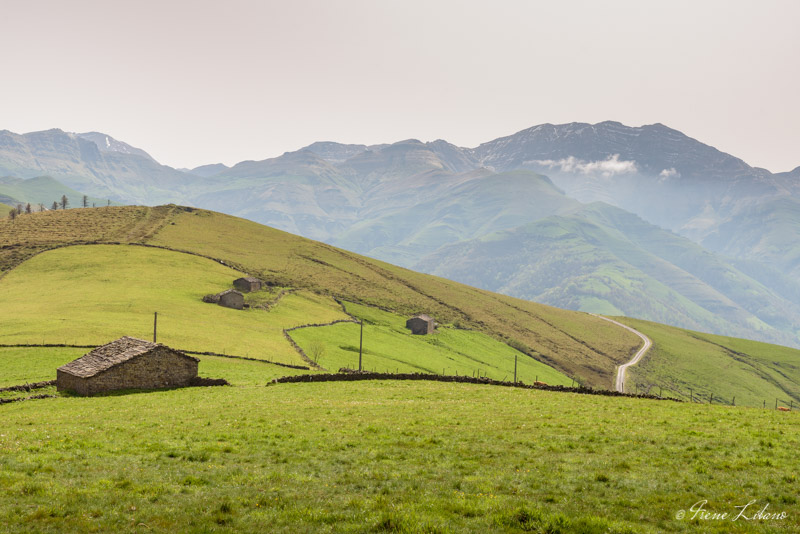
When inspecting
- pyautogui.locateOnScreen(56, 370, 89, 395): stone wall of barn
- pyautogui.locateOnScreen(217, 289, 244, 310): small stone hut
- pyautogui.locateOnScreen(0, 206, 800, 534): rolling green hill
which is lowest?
pyautogui.locateOnScreen(217, 289, 244, 310): small stone hut

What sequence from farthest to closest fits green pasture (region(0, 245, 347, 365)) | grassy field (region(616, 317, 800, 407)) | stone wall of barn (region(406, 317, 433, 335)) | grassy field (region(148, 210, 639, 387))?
grassy field (region(148, 210, 639, 387))
grassy field (region(616, 317, 800, 407))
stone wall of barn (region(406, 317, 433, 335))
green pasture (region(0, 245, 347, 365))

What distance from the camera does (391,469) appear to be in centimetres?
1992

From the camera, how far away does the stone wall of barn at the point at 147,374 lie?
4525 cm

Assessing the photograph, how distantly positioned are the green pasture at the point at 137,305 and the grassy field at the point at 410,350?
6.78 meters

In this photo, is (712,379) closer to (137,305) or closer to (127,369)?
(137,305)

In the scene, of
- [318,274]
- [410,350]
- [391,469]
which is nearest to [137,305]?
[410,350]

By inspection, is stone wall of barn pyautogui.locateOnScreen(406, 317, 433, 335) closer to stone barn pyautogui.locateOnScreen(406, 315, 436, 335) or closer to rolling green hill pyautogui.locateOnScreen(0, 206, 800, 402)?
stone barn pyautogui.locateOnScreen(406, 315, 436, 335)

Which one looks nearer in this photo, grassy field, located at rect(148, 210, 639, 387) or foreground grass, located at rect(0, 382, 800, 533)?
foreground grass, located at rect(0, 382, 800, 533)

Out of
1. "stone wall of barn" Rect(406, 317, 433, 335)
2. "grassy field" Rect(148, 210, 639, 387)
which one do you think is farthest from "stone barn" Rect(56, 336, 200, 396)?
"grassy field" Rect(148, 210, 639, 387)

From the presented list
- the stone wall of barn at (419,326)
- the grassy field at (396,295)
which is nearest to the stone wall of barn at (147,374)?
the stone wall of barn at (419,326)

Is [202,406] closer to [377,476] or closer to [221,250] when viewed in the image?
[377,476]

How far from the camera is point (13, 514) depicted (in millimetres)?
14594

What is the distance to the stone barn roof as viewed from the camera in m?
45.8

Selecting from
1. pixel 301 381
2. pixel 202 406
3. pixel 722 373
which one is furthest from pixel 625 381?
pixel 202 406
